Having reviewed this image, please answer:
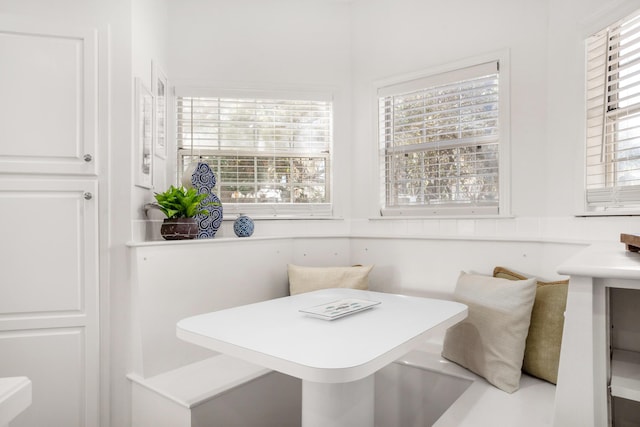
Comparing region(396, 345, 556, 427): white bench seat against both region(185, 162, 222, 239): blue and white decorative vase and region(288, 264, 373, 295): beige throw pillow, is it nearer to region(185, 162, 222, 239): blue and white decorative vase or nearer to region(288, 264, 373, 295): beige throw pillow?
region(288, 264, 373, 295): beige throw pillow

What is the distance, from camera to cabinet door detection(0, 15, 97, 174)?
188 cm

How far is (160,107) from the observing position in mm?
2482

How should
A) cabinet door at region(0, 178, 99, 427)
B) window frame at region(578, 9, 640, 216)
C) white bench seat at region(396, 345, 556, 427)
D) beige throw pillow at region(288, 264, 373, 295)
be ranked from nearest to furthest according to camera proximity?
white bench seat at region(396, 345, 556, 427) → window frame at region(578, 9, 640, 216) → cabinet door at region(0, 178, 99, 427) → beige throw pillow at region(288, 264, 373, 295)

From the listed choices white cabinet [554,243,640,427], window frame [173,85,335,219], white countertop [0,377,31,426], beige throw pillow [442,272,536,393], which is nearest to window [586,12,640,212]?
beige throw pillow [442,272,536,393]

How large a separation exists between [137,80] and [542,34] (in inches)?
84.4

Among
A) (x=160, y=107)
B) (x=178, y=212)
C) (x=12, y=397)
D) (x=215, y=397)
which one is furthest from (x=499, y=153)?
(x=12, y=397)

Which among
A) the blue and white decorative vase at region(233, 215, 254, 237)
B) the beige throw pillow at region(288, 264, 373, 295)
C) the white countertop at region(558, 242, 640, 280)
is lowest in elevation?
the beige throw pillow at region(288, 264, 373, 295)

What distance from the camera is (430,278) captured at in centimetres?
242

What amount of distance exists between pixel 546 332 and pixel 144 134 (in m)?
2.23

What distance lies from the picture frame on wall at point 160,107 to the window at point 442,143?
1.42 metres

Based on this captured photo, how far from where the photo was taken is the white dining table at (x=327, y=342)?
102 centimetres

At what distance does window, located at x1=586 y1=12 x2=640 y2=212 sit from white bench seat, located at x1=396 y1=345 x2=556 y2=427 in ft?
2.88

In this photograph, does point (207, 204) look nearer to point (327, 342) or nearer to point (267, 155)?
point (267, 155)

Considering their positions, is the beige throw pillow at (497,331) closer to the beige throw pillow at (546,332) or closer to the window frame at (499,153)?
the beige throw pillow at (546,332)
